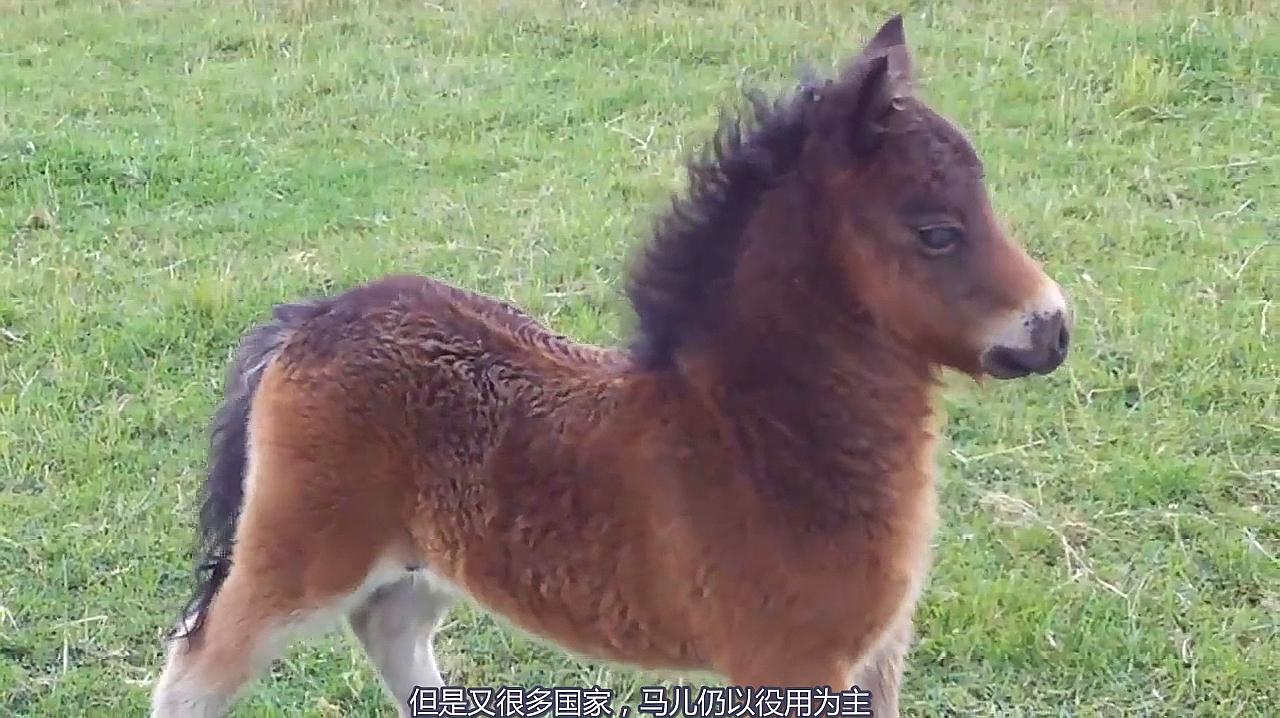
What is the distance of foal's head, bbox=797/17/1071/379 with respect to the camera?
2199 mm

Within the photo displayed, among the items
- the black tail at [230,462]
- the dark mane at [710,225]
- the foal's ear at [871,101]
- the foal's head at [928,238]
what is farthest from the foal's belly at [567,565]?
the foal's ear at [871,101]

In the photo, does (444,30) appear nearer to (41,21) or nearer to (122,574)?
(41,21)

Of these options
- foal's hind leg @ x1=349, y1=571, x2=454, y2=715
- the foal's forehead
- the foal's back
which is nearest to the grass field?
foal's hind leg @ x1=349, y1=571, x2=454, y2=715

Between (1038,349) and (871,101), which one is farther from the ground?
(871,101)

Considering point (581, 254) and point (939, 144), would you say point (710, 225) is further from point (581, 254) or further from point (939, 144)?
point (581, 254)

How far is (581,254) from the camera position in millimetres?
5188

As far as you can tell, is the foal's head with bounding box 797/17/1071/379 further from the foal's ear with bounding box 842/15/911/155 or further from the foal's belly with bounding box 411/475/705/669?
the foal's belly with bounding box 411/475/705/669

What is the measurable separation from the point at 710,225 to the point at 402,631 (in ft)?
3.74

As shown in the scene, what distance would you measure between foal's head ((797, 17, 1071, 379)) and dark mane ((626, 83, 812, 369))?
0.32 feet

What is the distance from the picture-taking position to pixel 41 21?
27.2 feet

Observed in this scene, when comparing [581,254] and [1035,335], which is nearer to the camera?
[1035,335]

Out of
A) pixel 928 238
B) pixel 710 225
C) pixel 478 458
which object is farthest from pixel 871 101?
pixel 478 458

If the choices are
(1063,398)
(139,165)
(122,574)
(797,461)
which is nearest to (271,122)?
(139,165)

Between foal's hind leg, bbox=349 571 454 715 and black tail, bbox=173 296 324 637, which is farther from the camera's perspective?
foal's hind leg, bbox=349 571 454 715
